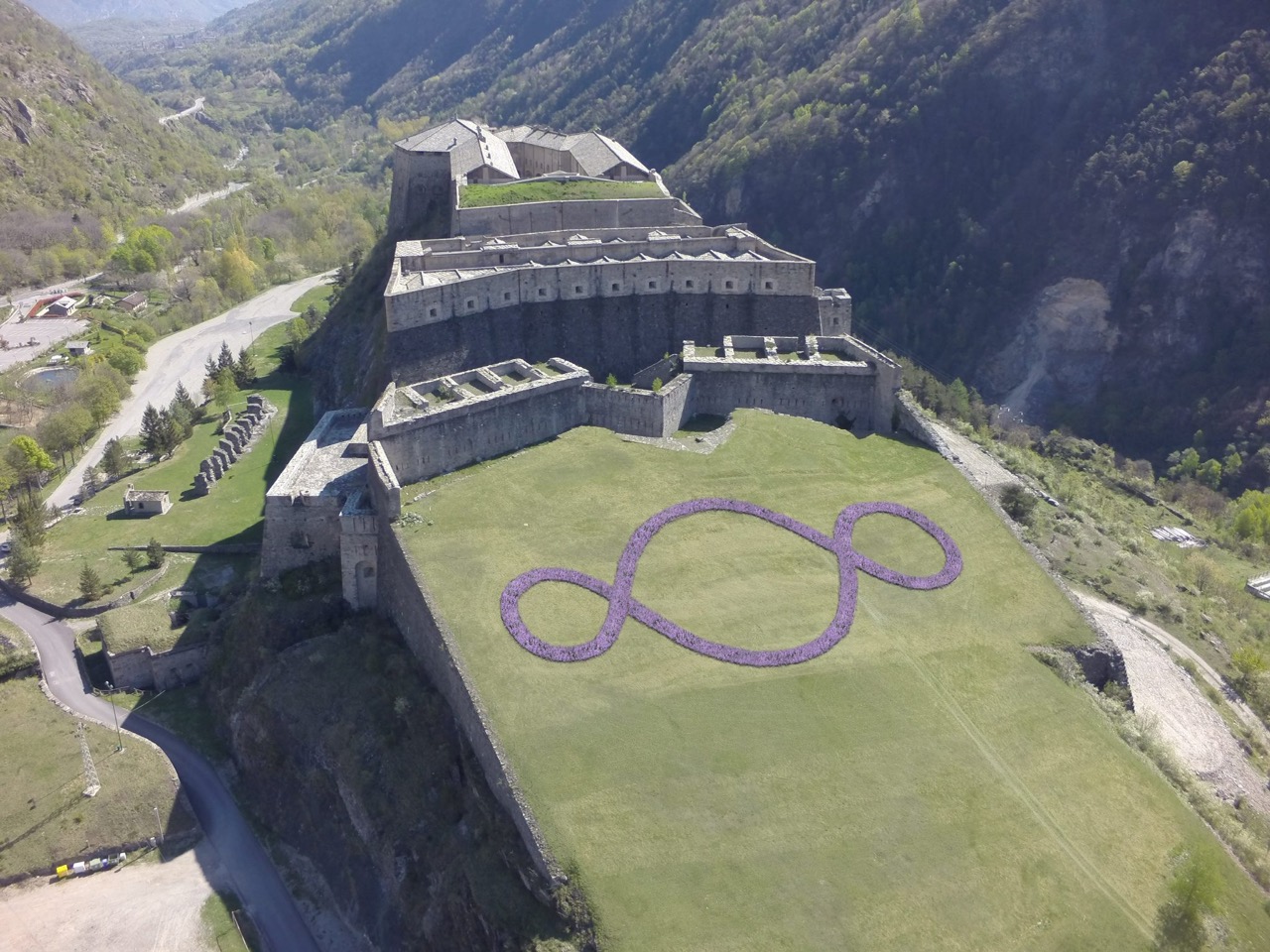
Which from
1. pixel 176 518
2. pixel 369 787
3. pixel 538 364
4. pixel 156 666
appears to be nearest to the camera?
pixel 369 787

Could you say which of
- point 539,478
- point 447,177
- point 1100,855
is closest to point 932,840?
point 1100,855

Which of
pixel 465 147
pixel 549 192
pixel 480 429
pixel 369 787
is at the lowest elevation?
pixel 369 787

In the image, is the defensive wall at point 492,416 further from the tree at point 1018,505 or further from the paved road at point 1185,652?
the paved road at point 1185,652

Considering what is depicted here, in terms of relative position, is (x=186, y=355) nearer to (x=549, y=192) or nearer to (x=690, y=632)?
(x=549, y=192)

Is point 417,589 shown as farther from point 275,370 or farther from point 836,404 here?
point 275,370

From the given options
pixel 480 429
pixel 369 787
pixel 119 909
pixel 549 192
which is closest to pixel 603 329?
pixel 480 429
